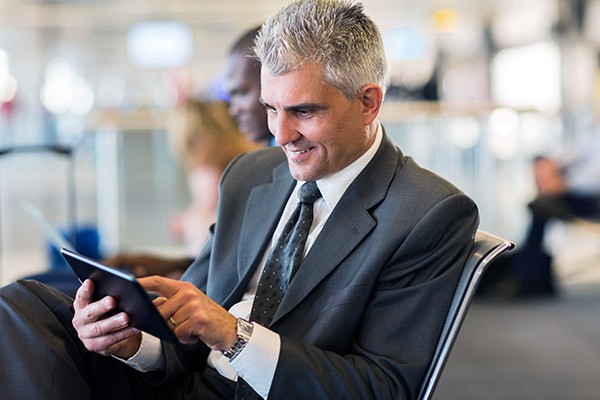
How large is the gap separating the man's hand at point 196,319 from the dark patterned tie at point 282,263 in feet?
0.72

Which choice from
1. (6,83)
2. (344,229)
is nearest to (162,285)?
(344,229)

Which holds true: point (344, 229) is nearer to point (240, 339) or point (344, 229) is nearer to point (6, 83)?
point (240, 339)

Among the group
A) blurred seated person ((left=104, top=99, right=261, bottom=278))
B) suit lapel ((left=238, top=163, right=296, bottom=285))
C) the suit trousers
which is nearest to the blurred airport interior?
blurred seated person ((left=104, top=99, right=261, bottom=278))

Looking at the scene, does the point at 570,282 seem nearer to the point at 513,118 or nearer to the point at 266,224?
the point at 513,118

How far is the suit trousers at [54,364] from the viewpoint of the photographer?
171 cm

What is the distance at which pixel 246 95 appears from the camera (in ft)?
11.9

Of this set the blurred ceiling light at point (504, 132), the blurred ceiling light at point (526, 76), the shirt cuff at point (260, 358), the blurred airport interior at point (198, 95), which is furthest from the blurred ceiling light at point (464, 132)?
the blurred ceiling light at point (526, 76)

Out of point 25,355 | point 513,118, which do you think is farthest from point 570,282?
point 25,355

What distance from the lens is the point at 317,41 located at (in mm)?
1810

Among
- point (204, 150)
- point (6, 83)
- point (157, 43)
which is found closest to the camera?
point (204, 150)

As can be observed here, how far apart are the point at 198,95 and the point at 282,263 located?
12.3 metres

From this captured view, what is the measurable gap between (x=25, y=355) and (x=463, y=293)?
0.81 meters

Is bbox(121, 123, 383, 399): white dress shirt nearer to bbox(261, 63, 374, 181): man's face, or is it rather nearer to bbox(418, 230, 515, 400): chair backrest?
bbox(261, 63, 374, 181): man's face

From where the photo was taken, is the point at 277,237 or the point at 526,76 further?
the point at 526,76
